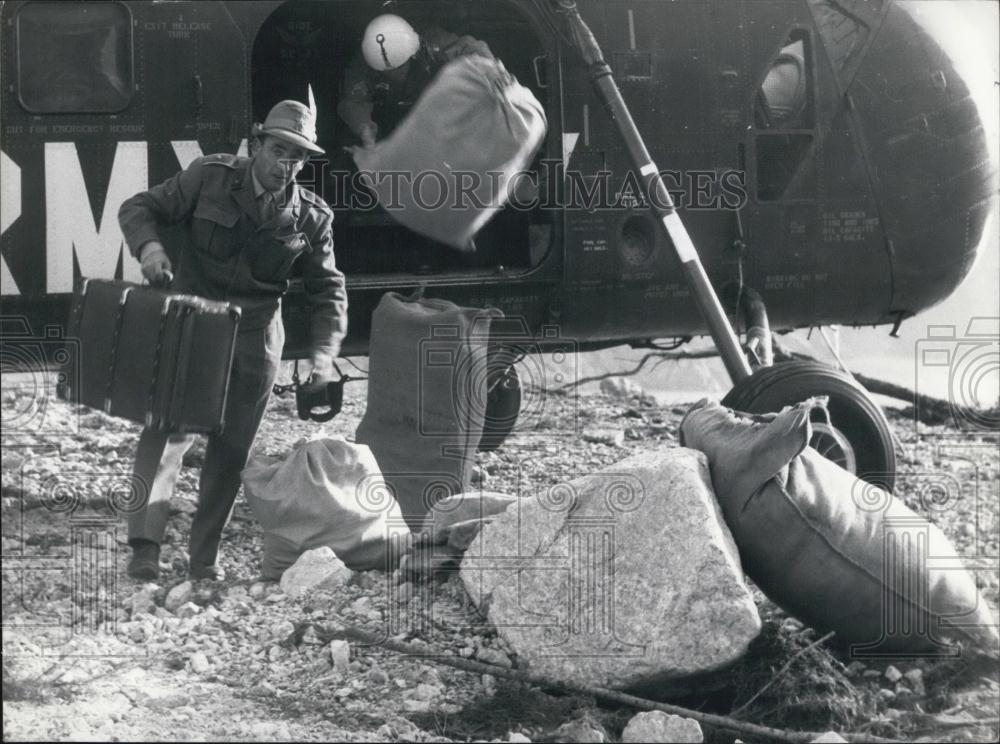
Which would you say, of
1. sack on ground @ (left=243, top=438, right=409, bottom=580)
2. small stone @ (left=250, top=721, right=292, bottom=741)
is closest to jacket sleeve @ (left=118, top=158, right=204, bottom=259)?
sack on ground @ (left=243, top=438, right=409, bottom=580)

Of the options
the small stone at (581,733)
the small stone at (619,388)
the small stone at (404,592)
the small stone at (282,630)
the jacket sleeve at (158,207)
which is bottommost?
the small stone at (581,733)

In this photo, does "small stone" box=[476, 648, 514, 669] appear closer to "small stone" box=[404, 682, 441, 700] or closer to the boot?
"small stone" box=[404, 682, 441, 700]

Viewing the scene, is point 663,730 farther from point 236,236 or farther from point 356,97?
point 356,97

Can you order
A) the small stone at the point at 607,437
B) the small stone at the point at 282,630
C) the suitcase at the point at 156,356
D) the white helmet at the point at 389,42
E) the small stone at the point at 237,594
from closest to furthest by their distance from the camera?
1. the small stone at the point at 282,630
2. the suitcase at the point at 156,356
3. the small stone at the point at 237,594
4. the white helmet at the point at 389,42
5. the small stone at the point at 607,437

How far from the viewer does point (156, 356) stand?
184 inches

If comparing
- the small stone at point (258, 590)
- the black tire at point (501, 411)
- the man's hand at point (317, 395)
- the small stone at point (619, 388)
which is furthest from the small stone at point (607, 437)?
the small stone at point (258, 590)

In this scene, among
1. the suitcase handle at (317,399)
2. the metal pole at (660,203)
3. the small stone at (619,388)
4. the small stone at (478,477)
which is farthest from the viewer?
the small stone at (619,388)

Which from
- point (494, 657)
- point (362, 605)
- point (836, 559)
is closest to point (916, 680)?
point (836, 559)

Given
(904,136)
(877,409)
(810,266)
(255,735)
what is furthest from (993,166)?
(255,735)

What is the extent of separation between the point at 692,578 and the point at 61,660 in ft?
6.78

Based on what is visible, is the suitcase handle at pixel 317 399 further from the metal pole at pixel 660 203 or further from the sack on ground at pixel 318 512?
the metal pole at pixel 660 203

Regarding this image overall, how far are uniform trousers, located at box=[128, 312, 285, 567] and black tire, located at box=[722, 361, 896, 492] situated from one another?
2.05m

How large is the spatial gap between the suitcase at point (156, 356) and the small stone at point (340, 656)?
95 cm

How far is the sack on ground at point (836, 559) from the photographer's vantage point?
14.3 feet
